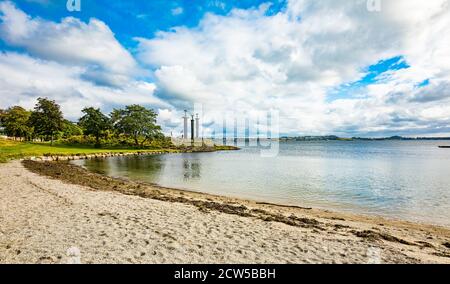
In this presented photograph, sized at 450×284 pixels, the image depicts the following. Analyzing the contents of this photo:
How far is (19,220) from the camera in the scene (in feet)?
28.7

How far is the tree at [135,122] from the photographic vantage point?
76062mm

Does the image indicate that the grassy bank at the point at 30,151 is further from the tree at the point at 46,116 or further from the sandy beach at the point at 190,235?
the sandy beach at the point at 190,235

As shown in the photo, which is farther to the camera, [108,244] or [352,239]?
[352,239]

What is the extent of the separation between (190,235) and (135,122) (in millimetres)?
73705

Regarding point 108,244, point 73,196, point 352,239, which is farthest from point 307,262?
point 73,196

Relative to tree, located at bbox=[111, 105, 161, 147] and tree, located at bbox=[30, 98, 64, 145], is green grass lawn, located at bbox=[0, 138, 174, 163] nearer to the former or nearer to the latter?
tree, located at bbox=[30, 98, 64, 145]

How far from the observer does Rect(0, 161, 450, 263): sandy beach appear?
6.38 meters

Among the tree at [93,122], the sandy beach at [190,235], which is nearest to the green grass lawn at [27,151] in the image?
the tree at [93,122]

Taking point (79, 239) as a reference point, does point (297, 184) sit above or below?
below

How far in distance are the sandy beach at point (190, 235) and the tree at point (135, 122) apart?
66357 millimetres
